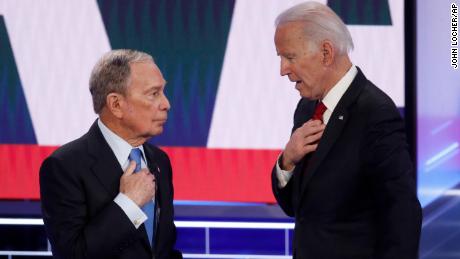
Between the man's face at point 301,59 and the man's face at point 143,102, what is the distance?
362 millimetres

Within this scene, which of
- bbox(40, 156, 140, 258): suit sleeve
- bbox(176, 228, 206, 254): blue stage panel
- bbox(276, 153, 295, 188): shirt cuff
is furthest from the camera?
bbox(176, 228, 206, 254): blue stage panel

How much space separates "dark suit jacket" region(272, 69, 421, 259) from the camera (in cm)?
218

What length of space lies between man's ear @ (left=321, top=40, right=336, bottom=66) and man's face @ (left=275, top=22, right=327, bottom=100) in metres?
0.01

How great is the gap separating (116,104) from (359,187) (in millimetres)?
708

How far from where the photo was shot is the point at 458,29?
12.3 feet

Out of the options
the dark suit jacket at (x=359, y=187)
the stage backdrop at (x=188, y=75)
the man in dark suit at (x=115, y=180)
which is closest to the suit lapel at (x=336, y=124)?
the dark suit jacket at (x=359, y=187)

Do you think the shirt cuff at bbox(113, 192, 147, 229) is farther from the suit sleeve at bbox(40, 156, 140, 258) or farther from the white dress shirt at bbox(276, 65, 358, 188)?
the white dress shirt at bbox(276, 65, 358, 188)

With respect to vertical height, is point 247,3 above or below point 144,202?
above

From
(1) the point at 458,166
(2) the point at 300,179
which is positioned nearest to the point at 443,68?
(1) the point at 458,166

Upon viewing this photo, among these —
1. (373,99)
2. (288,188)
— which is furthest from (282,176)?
(373,99)

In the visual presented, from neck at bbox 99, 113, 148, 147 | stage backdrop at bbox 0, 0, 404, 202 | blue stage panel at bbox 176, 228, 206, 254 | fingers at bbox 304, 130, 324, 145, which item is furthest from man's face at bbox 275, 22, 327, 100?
blue stage panel at bbox 176, 228, 206, 254

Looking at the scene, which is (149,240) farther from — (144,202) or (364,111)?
(364,111)

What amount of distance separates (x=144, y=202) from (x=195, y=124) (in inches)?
65.2

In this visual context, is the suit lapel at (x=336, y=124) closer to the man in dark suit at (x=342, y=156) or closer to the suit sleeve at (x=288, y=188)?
the man in dark suit at (x=342, y=156)
